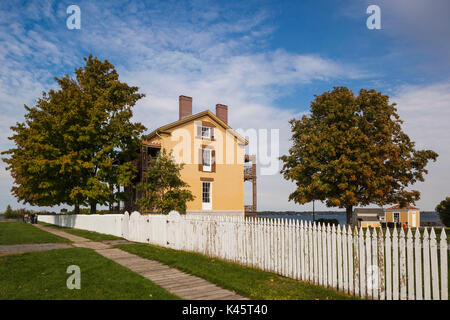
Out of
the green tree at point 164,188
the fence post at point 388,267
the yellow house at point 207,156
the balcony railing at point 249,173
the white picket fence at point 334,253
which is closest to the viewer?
the white picket fence at point 334,253

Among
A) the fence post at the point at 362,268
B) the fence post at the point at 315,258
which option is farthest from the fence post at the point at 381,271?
the fence post at the point at 315,258

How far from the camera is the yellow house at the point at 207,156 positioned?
28.6m

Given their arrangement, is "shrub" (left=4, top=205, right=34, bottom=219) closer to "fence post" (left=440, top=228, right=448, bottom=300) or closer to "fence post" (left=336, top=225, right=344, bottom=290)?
"fence post" (left=336, top=225, right=344, bottom=290)

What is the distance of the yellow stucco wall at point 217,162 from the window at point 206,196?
1.25ft

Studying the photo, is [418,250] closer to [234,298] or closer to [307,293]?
[307,293]

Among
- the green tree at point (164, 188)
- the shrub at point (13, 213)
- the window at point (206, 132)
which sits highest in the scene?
the window at point (206, 132)

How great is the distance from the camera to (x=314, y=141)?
28.4 m

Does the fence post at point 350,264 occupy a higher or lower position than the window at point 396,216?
higher

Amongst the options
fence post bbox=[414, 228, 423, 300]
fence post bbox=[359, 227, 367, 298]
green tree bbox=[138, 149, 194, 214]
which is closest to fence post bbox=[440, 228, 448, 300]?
fence post bbox=[414, 228, 423, 300]

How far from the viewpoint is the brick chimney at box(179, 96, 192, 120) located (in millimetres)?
30438

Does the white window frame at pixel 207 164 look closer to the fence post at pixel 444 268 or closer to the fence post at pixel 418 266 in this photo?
the fence post at pixel 418 266

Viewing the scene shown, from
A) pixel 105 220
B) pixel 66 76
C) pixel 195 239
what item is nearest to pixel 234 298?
pixel 195 239

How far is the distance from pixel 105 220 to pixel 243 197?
45.8 ft

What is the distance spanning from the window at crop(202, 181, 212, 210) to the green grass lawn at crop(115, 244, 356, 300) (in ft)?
61.3
